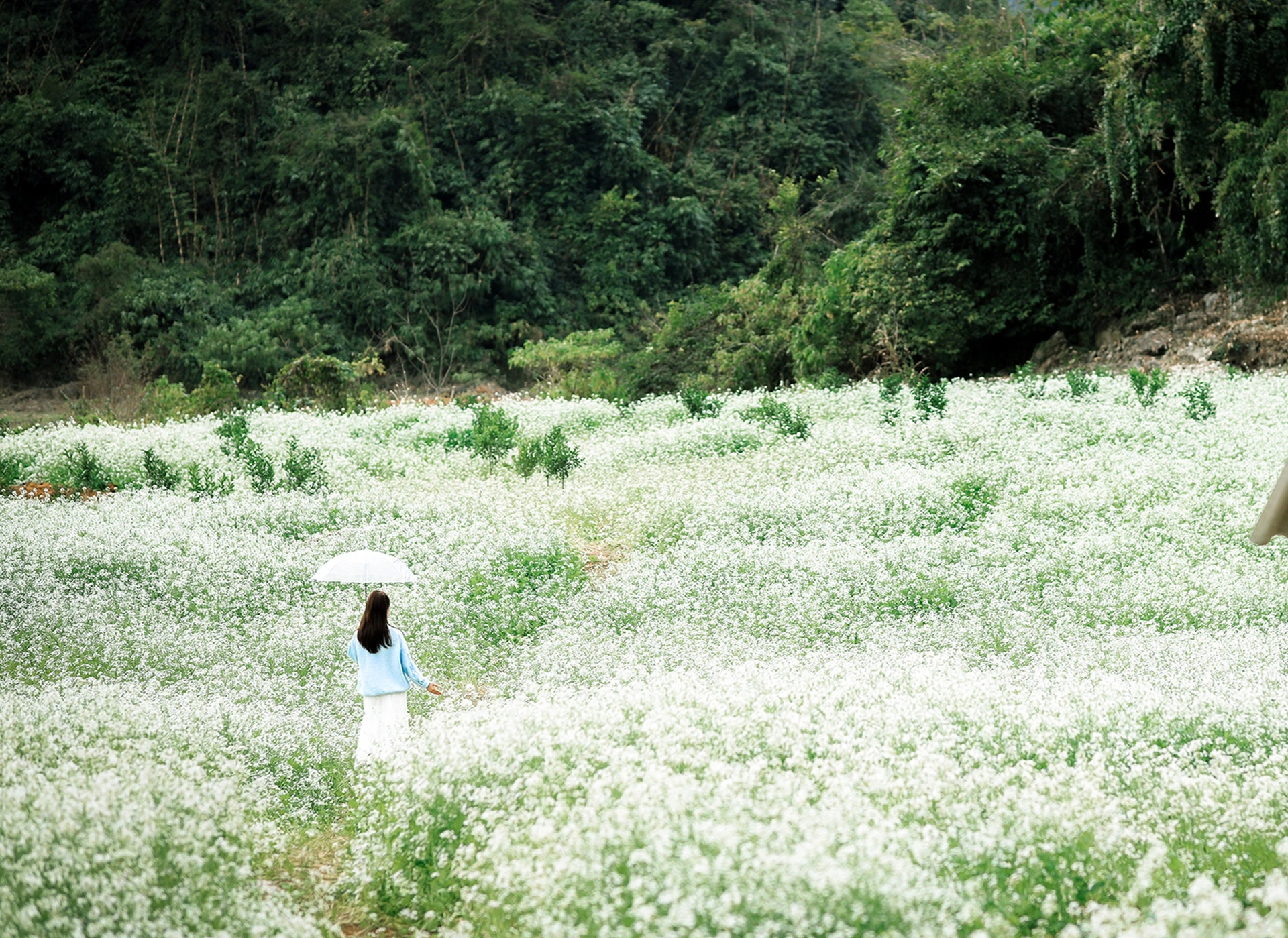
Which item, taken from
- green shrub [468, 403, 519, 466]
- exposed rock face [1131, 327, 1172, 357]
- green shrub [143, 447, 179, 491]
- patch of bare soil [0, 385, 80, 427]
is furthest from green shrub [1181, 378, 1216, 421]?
patch of bare soil [0, 385, 80, 427]

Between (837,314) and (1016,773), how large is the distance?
69.5ft

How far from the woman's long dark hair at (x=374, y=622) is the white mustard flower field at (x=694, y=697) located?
75 centimetres

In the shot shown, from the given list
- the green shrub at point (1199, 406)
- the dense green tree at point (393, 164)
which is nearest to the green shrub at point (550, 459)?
the green shrub at point (1199, 406)

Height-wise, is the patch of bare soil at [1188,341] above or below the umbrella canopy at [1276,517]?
below

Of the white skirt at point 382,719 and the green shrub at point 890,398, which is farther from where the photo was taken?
the green shrub at point 890,398

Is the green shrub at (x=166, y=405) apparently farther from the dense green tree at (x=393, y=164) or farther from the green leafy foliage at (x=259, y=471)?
the dense green tree at (x=393, y=164)

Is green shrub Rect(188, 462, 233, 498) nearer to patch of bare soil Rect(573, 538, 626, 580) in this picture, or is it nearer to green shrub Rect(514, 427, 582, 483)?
green shrub Rect(514, 427, 582, 483)

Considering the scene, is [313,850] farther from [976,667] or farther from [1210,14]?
[1210,14]

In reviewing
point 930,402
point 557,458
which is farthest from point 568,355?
point 557,458

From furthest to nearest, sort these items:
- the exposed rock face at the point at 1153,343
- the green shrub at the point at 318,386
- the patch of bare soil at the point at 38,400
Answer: the patch of bare soil at the point at 38,400 < the green shrub at the point at 318,386 < the exposed rock face at the point at 1153,343

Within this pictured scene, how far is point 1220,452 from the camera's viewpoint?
41.3 ft

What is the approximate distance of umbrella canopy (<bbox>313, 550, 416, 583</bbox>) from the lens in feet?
23.6

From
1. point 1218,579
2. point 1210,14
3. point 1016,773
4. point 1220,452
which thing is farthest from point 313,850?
point 1210,14

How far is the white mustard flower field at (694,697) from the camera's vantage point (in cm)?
380
